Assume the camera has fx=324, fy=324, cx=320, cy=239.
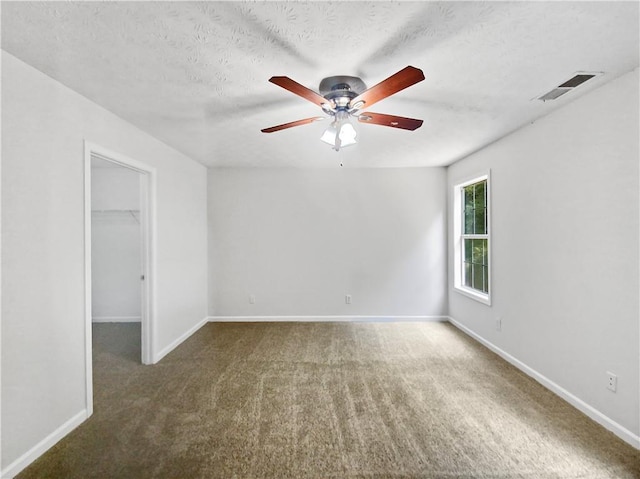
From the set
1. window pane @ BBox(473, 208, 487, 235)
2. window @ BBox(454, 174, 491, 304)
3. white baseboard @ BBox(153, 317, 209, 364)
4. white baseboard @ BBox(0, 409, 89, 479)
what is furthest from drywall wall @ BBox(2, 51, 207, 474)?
window pane @ BBox(473, 208, 487, 235)

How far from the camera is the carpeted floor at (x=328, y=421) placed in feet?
5.95

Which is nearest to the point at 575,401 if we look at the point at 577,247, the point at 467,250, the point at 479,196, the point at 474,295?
the point at 577,247

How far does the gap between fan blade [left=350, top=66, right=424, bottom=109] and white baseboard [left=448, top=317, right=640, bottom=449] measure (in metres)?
2.46

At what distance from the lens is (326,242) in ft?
15.9

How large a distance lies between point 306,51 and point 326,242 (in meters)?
3.29

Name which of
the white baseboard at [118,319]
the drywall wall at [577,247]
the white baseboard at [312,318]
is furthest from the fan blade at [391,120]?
the white baseboard at [118,319]

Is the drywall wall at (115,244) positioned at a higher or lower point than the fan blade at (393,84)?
lower

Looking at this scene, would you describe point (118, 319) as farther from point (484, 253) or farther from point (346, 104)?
point (484, 253)

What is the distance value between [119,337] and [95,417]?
200 centimetres

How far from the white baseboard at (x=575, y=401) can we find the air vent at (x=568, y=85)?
2210 millimetres

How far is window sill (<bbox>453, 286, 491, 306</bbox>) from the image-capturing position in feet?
12.1

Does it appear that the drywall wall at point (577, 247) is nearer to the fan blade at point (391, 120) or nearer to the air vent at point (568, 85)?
the air vent at point (568, 85)

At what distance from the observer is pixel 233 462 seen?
1855 millimetres

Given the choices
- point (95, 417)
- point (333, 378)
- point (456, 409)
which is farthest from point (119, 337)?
point (456, 409)
